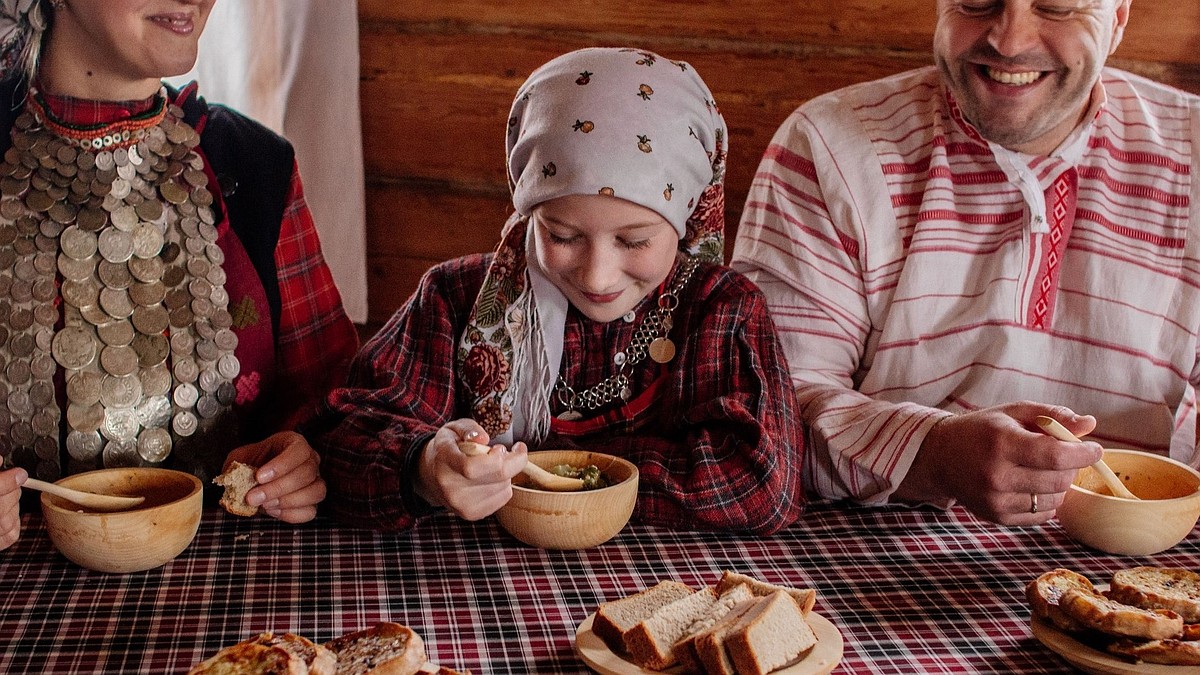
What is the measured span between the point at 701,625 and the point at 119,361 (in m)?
0.87

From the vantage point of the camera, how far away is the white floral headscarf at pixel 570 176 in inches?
56.9

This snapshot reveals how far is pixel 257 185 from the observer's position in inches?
66.3

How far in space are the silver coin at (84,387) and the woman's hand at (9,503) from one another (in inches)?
6.8

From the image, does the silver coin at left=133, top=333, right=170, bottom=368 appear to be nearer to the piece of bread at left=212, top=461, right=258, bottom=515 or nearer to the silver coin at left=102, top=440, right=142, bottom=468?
the silver coin at left=102, top=440, right=142, bottom=468

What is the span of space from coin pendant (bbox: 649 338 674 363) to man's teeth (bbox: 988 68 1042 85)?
67cm

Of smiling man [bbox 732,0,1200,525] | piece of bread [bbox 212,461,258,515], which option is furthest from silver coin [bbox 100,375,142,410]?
smiling man [bbox 732,0,1200,525]

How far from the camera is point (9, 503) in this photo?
132 cm

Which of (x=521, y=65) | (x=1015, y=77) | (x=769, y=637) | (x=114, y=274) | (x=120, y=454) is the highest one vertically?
(x=1015, y=77)

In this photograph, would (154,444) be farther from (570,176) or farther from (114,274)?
(570,176)

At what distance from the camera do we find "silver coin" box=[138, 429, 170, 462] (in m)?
1.53

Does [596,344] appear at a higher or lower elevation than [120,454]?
higher

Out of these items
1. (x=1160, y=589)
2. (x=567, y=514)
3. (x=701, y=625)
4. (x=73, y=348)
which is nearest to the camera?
(x=701, y=625)

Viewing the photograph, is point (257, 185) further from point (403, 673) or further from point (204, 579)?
point (403, 673)

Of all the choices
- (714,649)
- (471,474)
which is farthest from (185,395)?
(714,649)
